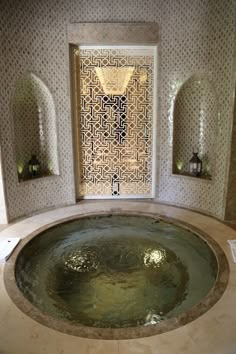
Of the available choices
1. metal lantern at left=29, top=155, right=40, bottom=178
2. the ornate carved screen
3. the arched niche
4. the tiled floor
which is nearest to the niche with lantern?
metal lantern at left=29, top=155, right=40, bottom=178

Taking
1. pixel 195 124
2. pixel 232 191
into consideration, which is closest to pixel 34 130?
pixel 195 124

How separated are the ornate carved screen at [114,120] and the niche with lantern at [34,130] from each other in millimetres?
434

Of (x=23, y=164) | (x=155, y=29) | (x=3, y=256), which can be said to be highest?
(x=155, y=29)

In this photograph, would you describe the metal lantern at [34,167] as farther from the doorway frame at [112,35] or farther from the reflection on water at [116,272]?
the doorway frame at [112,35]

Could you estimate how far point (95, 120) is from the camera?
4938mm

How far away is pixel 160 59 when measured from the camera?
15.0 ft

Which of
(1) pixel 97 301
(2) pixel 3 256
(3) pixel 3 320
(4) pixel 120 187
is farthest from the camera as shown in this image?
(4) pixel 120 187

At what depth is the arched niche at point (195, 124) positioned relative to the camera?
4.56 metres

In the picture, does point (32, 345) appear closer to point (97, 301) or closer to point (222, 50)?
point (97, 301)

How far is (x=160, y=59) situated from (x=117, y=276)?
312cm

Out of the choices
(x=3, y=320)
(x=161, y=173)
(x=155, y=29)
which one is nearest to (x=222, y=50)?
(x=155, y=29)

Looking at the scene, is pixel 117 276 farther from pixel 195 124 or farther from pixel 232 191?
pixel 195 124

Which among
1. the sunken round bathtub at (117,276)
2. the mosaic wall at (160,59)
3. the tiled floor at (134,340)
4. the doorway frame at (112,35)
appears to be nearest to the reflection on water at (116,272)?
the sunken round bathtub at (117,276)

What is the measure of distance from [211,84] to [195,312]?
10.0 feet
